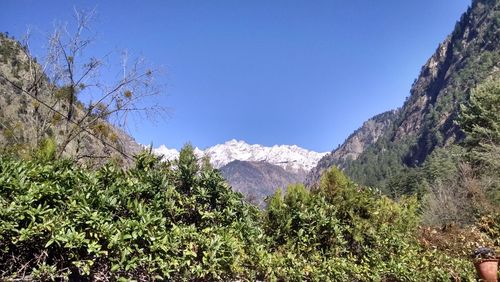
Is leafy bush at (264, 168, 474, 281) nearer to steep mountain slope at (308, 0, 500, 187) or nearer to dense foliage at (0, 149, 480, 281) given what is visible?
dense foliage at (0, 149, 480, 281)

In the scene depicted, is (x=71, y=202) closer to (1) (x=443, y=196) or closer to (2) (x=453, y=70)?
(1) (x=443, y=196)

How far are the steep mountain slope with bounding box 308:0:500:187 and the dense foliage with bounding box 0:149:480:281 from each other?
302ft

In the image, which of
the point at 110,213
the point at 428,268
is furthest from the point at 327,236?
the point at 110,213

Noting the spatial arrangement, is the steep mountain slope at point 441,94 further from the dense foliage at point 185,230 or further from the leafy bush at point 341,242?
the dense foliage at point 185,230

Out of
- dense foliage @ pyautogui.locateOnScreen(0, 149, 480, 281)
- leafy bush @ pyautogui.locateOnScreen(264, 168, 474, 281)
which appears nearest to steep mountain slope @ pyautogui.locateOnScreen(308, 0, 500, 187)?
leafy bush @ pyautogui.locateOnScreen(264, 168, 474, 281)

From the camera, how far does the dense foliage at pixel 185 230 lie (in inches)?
160

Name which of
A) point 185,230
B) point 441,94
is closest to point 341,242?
point 185,230

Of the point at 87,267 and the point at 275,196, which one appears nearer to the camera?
the point at 87,267

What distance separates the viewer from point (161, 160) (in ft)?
22.9

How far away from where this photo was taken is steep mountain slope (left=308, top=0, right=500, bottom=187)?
11978 centimetres

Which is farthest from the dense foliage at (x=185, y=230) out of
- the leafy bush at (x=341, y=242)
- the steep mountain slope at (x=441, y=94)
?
the steep mountain slope at (x=441, y=94)

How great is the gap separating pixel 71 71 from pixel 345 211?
9.96m

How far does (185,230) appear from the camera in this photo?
5.11 m

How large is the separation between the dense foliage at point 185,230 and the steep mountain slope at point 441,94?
92105mm
